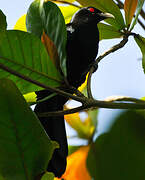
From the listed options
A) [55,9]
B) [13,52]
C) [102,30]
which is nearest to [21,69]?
[13,52]

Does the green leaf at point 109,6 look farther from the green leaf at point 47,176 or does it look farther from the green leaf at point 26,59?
the green leaf at point 47,176

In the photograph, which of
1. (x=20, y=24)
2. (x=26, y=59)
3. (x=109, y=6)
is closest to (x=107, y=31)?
(x=109, y=6)

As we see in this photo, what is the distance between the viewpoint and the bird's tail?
0.93 meters

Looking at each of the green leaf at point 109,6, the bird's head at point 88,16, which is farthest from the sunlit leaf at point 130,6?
the bird's head at point 88,16

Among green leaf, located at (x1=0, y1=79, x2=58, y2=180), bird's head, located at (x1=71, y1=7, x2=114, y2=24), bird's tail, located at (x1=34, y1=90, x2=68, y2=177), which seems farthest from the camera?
bird's head, located at (x1=71, y1=7, x2=114, y2=24)

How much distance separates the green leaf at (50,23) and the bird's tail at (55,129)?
33 cm

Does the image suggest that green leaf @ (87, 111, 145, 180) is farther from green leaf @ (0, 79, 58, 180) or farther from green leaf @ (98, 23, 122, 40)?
green leaf @ (98, 23, 122, 40)

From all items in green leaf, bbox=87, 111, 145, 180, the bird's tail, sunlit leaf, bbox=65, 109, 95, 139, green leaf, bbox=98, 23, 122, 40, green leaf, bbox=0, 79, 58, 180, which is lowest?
the bird's tail

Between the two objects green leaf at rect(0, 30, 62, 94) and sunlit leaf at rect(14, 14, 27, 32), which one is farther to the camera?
sunlit leaf at rect(14, 14, 27, 32)

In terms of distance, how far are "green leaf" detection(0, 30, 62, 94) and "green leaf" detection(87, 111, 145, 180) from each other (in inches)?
20.9

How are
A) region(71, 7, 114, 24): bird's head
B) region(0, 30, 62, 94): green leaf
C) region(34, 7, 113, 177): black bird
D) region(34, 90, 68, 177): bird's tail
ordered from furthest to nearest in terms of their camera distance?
region(71, 7, 114, 24): bird's head < region(34, 7, 113, 177): black bird < region(34, 90, 68, 177): bird's tail < region(0, 30, 62, 94): green leaf

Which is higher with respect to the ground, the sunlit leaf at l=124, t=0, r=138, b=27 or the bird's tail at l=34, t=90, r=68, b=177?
the sunlit leaf at l=124, t=0, r=138, b=27

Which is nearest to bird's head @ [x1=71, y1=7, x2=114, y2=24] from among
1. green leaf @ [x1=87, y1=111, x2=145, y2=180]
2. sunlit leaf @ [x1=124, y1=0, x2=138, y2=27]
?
sunlit leaf @ [x1=124, y1=0, x2=138, y2=27]

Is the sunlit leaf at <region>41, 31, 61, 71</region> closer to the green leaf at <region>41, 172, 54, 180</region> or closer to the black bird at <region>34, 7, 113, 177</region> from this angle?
the green leaf at <region>41, 172, 54, 180</region>
